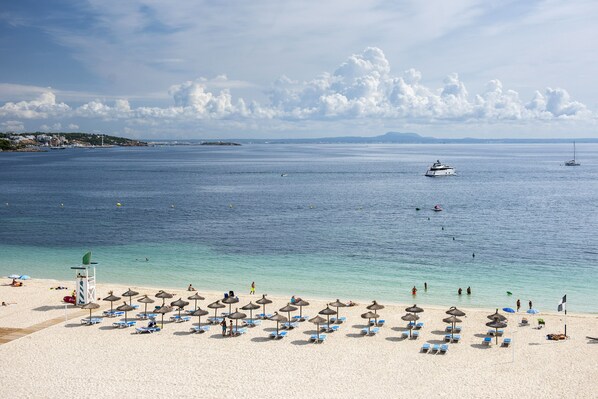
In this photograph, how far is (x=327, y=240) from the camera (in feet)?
230

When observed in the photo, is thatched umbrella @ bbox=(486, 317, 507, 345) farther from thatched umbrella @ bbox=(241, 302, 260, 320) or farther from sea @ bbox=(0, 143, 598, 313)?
thatched umbrella @ bbox=(241, 302, 260, 320)

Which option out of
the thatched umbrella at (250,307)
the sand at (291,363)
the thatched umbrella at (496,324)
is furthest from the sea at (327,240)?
the sand at (291,363)

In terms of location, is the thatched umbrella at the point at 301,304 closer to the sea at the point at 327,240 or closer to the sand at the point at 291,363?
the sand at the point at 291,363

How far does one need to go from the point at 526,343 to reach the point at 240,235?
148 feet

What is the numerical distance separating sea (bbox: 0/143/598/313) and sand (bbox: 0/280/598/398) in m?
10.4

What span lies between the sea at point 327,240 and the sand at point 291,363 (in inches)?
411

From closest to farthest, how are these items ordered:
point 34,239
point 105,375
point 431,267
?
point 105,375
point 431,267
point 34,239

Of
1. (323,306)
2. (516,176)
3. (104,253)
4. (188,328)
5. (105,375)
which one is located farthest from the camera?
(516,176)

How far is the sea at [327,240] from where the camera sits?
50344 millimetres

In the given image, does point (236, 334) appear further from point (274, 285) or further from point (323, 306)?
point (274, 285)

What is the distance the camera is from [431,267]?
56.4 meters

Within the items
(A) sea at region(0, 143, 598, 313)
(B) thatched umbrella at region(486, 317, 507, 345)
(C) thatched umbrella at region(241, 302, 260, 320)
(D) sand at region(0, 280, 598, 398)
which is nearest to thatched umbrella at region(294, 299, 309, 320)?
(D) sand at region(0, 280, 598, 398)

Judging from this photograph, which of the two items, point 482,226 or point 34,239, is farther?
point 482,226

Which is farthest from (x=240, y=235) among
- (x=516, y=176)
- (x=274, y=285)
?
(x=516, y=176)
